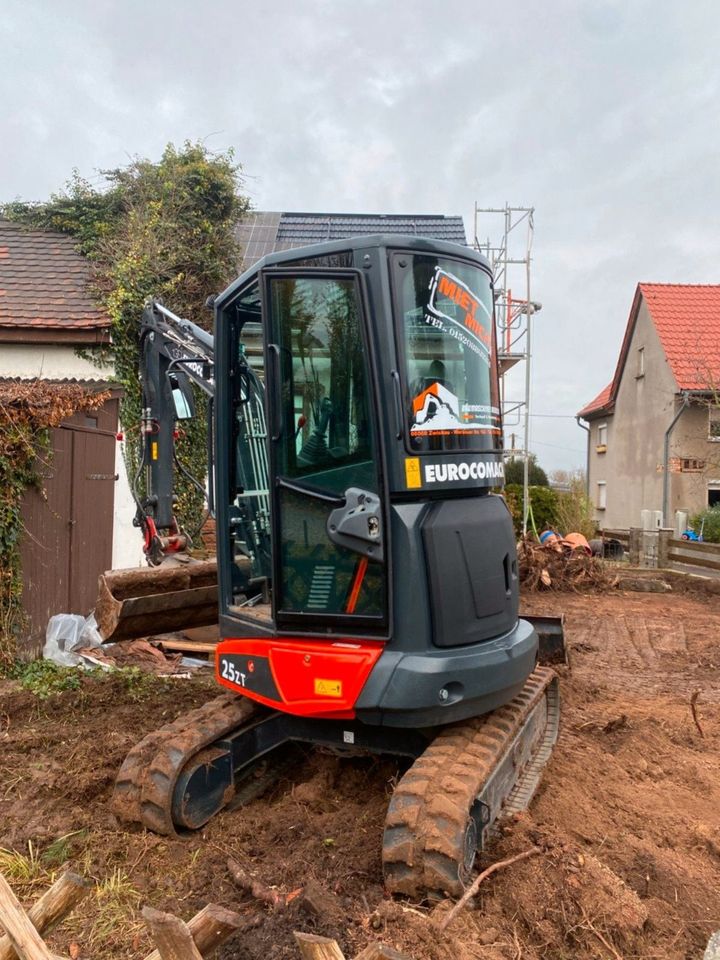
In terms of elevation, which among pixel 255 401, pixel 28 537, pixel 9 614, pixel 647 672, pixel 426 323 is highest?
pixel 426 323

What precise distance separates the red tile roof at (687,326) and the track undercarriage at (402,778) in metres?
18.3

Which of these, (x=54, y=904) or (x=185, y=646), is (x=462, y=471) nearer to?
(x=54, y=904)

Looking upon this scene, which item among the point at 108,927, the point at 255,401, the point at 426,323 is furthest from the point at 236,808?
the point at 426,323

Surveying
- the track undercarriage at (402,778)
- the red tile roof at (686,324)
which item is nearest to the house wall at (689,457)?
the red tile roof at (686,324)

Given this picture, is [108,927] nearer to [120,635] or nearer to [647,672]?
[120,635]

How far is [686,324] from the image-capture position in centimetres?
2272

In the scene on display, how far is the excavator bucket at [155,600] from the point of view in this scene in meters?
4.86

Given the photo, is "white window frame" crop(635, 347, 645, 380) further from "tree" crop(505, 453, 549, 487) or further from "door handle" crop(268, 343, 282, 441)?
"door handle" crop(268, 343, 282, 441)

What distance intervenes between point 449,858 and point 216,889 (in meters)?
1.01

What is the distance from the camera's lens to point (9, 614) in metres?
6.57

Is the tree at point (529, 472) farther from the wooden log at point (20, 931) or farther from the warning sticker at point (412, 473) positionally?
the wooden log at point (20, 931)

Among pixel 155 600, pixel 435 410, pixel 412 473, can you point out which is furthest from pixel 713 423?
pixel 412 473

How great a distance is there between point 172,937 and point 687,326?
23.6 m

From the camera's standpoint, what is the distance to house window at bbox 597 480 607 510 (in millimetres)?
27078
